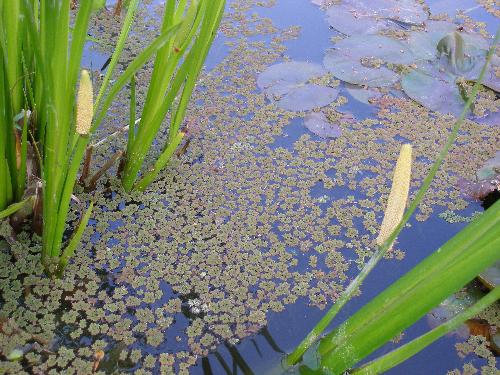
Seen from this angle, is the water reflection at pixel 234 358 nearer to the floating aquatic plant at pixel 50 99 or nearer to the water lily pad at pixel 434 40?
the floating aquatic plant at pixel 50 99

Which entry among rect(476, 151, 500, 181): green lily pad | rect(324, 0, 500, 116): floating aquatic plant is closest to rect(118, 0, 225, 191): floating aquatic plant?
rect(324, 0, 500, 116): floating aquatic plant

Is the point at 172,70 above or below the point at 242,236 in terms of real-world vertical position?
above

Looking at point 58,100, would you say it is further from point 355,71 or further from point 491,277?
point 355,71

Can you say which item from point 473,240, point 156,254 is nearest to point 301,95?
point 156,254

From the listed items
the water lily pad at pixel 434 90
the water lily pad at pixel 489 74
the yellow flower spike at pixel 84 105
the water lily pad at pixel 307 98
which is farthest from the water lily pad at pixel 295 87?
the yellow flower spike at pixel 84 105

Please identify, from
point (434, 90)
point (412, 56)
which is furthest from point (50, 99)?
point (412, 56)

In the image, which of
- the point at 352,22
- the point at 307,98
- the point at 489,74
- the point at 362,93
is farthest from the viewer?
the point at 352,22

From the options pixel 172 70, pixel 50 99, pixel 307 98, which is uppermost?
pixel 50 99

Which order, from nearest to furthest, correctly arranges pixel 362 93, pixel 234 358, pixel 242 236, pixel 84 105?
pixel 84 105
pixel 234 358
pixel 242 236
pixel 362 93
